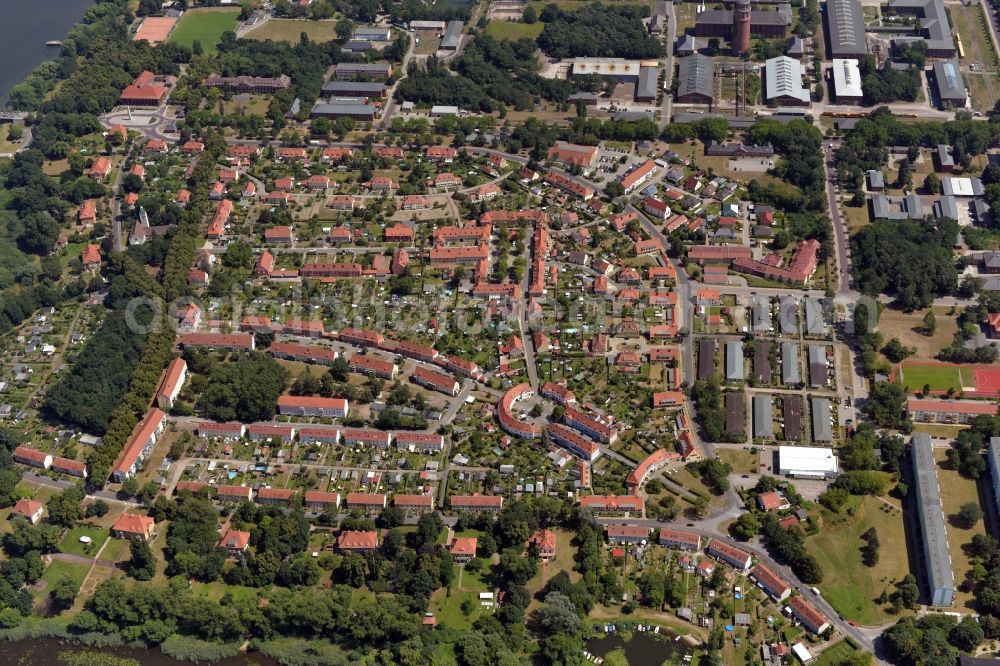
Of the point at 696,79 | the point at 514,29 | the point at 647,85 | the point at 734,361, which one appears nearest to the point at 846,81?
the point at 696,79

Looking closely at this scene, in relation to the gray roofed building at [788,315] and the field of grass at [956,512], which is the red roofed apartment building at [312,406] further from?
the field of grass at [956,512]

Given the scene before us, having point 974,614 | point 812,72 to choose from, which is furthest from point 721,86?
point 974,614

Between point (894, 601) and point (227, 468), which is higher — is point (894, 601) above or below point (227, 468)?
below

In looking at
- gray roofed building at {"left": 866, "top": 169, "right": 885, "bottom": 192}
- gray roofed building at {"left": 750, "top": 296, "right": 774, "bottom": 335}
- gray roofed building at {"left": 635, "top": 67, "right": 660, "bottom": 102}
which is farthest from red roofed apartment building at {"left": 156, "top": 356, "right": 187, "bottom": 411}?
gray roofed building at {"left": 866, "top": 169, "right": 885, "bottom": 192}

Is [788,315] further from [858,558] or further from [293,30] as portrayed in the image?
[293,30]

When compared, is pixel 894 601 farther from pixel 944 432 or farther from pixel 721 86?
pixel 721 86

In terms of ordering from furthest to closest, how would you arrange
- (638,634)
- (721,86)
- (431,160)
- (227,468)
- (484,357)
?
(721,86) → (431,160) → (484,357) → (227,468) → (638,634)

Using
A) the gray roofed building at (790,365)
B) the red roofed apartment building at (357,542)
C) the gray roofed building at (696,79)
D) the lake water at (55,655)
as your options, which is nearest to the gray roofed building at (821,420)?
the gray roofed building at (790,365)

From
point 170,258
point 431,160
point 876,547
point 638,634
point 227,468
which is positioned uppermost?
point 431,160

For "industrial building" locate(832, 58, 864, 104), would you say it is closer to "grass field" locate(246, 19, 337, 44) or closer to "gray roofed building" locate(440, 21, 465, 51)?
"gray roofed building" locate(440, 21, 465, 51)
